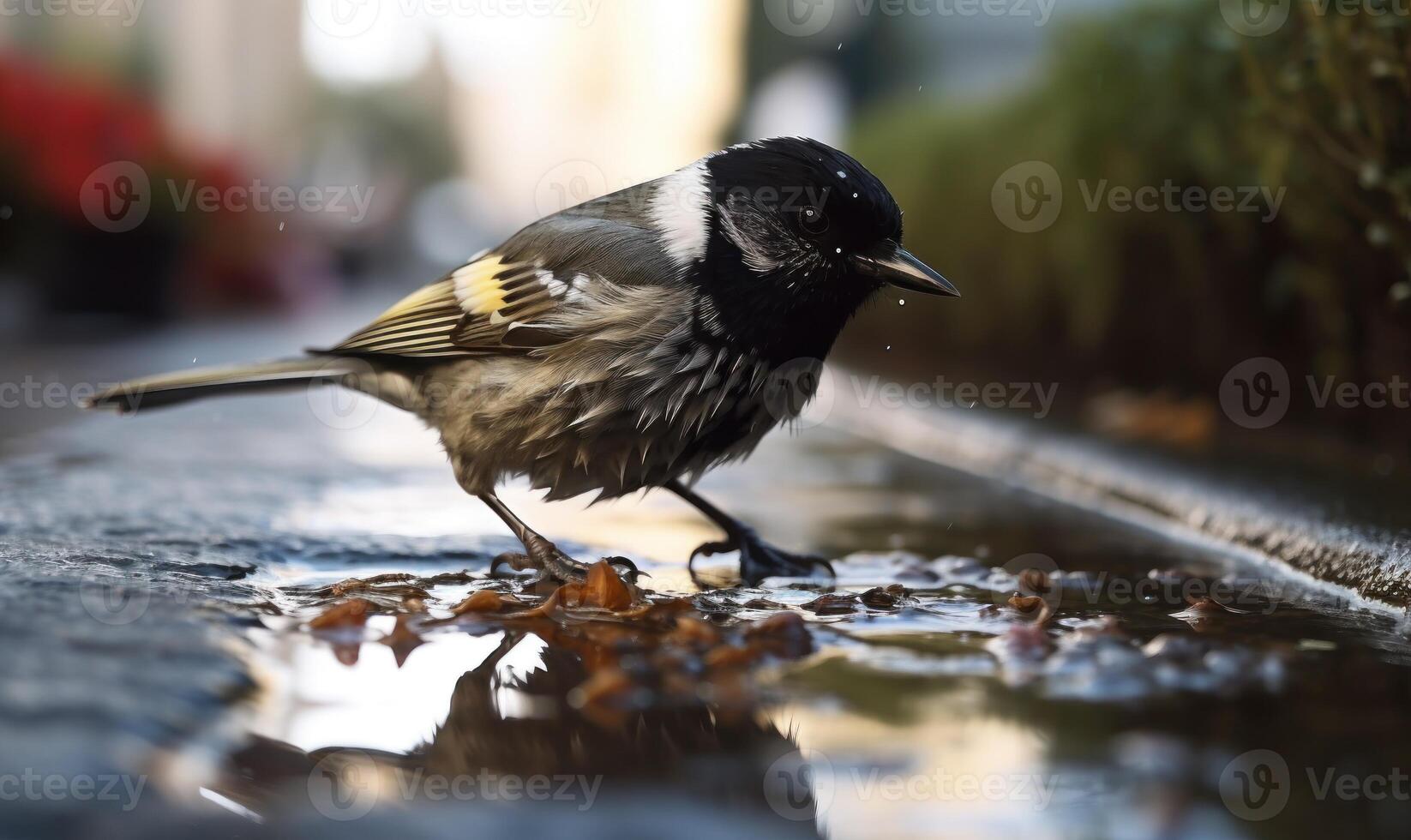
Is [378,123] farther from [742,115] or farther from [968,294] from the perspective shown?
[968,294]

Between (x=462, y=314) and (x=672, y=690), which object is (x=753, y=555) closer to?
(x=462, y=314)

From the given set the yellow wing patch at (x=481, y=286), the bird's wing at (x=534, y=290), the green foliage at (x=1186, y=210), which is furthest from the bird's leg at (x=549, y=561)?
the green foliage at (x=1186, y=210)

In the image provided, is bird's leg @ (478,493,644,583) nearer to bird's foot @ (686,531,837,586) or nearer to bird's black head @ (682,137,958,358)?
bird's foot @ (686,531,837,586)

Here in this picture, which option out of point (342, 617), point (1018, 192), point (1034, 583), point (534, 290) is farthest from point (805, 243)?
point (1018, 192)

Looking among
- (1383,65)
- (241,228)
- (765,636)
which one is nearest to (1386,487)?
(1383,65)

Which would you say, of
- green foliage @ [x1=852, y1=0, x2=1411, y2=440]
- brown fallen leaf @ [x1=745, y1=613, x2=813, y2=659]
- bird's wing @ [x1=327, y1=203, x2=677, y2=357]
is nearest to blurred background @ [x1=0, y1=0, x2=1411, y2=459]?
green foliage @ [x1=852, y1=0, x2=1411, y2=440]

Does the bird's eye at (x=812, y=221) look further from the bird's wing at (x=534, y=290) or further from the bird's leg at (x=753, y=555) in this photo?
the bird's leg at (x=753, y=555)
